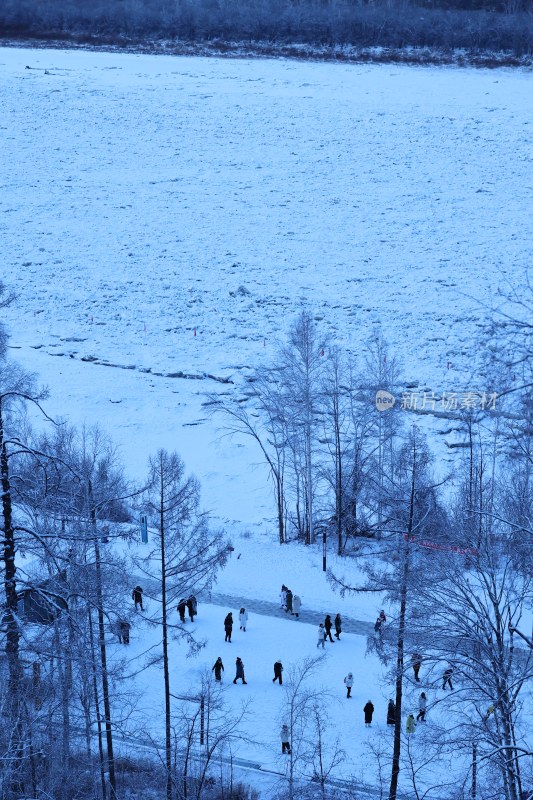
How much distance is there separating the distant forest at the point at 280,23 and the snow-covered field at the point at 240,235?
4.56m

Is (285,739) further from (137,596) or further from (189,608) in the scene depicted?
(137,596)

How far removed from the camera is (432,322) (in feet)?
146

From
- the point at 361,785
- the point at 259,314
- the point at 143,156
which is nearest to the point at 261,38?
the point at 143,156

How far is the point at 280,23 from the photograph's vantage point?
3061 inches

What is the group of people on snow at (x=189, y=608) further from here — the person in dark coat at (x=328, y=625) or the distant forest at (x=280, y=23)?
the distant forest at (x=280, y=23)

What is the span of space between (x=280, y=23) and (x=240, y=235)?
3210cm

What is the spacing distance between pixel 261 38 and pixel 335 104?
602 inches

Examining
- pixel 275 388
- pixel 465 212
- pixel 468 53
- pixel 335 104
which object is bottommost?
pixel 275 388

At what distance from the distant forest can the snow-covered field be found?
4563 millimetres

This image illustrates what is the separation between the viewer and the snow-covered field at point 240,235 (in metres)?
35.6

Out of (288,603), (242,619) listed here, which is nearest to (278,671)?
(242,619)

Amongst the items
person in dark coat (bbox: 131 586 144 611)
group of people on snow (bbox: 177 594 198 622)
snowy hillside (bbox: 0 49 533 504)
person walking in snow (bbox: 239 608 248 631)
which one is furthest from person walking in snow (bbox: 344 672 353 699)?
snowy hillside (bbox: 0 49 533 504)

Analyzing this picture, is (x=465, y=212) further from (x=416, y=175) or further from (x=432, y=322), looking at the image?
(x=432, y=322)

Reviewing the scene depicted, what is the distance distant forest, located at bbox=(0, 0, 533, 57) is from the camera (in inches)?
2968
